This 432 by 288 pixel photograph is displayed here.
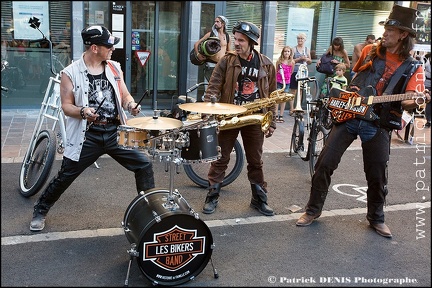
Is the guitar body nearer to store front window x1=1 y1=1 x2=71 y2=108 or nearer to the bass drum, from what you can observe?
the bass drum

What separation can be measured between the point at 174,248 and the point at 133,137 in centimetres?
88

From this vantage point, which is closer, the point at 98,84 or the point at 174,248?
the point at 174,248

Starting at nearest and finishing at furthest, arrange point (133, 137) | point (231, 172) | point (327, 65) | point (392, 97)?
1. point (133, 137)
2. point (392, 97)
3. point (231, 172)
4. point (327, 65)

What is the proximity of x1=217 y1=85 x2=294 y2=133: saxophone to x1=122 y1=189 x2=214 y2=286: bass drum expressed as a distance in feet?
4.23

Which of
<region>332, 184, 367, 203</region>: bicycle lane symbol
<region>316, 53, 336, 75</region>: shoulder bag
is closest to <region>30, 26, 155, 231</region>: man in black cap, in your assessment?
<region>332, 184, 367, 203</region>: bicycle lane symbol

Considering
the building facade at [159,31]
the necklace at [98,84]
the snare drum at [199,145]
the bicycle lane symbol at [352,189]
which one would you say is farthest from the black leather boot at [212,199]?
the building facade at [159,31]

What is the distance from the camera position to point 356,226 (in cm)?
477

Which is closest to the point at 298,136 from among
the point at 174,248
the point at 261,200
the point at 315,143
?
the point at 315,143

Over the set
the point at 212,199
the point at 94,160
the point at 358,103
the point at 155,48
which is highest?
the point at 155,48

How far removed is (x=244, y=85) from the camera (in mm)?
4703

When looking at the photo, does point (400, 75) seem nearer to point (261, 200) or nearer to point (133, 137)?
point (261, 200)

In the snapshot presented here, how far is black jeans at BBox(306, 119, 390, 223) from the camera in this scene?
14.4ft

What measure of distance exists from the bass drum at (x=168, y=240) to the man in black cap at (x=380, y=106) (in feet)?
5.24

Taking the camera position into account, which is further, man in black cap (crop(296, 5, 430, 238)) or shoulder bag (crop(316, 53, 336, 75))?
shoulder bag (crop(316, 53, 336, 75))
